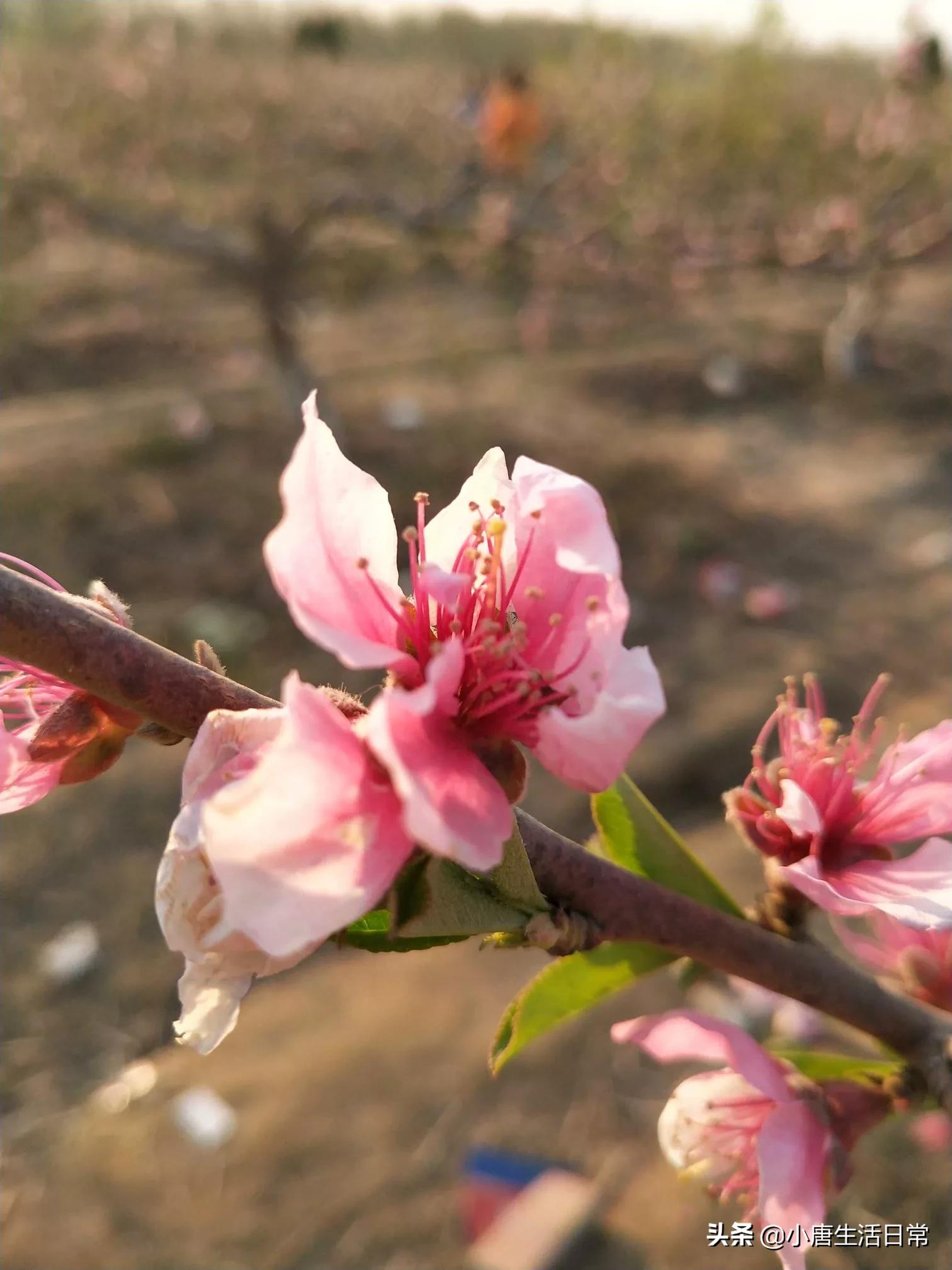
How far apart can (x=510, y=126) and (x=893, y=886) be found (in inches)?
244

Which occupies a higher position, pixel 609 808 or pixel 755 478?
pixel 609 808

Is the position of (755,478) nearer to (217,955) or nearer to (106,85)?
(106,85)

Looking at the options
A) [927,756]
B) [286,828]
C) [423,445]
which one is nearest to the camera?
[286,828]

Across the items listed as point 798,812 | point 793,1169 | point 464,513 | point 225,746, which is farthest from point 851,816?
point 225,746

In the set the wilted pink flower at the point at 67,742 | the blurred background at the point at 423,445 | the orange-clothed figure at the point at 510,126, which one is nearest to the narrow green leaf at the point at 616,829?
the wilted pink flower at the point at 67,742

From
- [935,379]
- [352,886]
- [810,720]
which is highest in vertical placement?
[352,886]

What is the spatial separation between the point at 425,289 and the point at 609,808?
8.09m

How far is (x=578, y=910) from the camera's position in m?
0.62

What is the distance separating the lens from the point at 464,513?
64 centimetres

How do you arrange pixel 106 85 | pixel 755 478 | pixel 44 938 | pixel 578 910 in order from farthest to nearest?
pixel 106 85 < pixel 755 478 < pixel 44 938 < pixel 578 910

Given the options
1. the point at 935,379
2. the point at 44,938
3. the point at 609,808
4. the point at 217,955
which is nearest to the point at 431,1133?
the point at 44,938

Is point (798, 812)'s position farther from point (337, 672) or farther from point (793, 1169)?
point (337, 672)

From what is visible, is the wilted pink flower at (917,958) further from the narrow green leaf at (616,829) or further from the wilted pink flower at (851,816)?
the narrow green leaf at (616,829)

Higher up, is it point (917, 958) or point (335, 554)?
point (335, 554)
